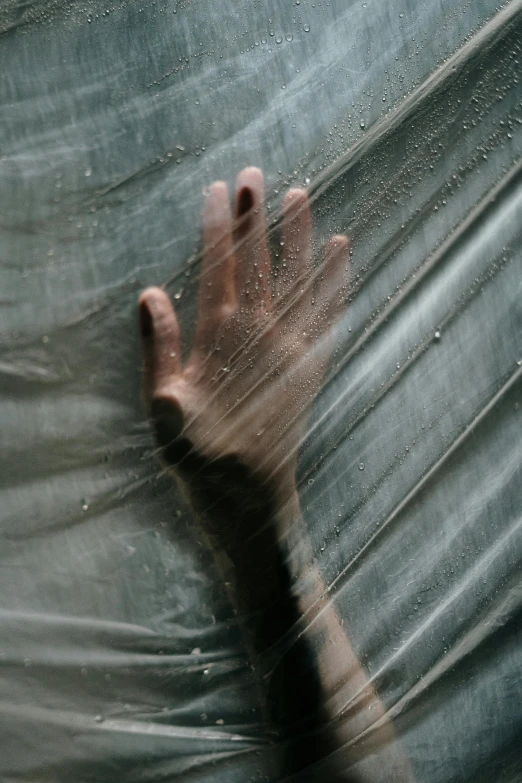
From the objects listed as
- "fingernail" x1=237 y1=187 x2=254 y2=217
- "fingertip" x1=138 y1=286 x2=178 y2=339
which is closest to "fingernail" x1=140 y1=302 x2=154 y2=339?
"fingertip" x1=138 y1=286 x2=178 y2=339

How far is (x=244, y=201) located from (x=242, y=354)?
12 cm

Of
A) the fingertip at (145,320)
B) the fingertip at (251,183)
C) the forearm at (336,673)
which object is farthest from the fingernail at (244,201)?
the forearm at (336,673)

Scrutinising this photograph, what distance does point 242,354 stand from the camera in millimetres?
Result: 513

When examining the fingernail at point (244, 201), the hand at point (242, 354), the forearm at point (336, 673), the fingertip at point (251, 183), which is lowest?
the forearm at point (336, 673)

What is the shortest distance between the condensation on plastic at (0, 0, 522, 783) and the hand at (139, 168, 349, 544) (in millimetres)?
15

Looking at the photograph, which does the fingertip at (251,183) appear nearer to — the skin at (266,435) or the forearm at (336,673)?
the skin at (266,435)

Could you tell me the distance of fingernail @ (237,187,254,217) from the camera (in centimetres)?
52

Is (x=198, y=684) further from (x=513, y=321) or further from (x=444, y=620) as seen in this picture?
(x=513, y=321)

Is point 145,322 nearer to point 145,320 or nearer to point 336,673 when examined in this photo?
point 145,320

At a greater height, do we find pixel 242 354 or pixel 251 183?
pixel 251 183

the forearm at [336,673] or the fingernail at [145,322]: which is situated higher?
the fingernail at [145,322]

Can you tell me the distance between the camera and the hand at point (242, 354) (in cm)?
51

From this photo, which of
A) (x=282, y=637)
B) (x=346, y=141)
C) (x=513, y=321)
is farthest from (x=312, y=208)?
(x=282, y=637)

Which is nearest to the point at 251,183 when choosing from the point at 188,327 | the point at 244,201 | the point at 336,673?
the point at 244,201
